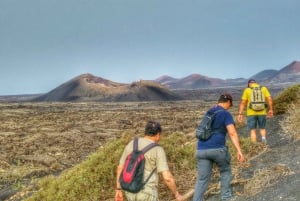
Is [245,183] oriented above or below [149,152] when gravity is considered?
below

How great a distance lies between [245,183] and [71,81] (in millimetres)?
113840

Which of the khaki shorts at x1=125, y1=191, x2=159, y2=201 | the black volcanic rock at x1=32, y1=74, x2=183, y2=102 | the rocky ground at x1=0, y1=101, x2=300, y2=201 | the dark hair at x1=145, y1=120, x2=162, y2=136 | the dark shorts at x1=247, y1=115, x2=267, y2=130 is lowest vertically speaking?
the rocky ground at x1=0, y1=101, x2=300, y2=201

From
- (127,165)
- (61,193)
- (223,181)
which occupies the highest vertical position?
(127,165)

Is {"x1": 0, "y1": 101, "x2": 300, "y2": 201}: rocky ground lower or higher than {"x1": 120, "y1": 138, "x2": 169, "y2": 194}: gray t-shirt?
lower

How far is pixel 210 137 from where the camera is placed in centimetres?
862

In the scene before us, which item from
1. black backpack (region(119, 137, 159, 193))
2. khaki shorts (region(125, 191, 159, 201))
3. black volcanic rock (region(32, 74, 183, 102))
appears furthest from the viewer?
black volcanic rock (region(32, 74, 183, 102))

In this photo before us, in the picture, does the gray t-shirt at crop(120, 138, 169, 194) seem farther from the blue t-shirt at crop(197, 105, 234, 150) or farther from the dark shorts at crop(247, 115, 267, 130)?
the dark shorts at crop(247, 115, 267, 130)

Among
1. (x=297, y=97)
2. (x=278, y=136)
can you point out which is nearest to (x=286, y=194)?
(x=278, y=136)

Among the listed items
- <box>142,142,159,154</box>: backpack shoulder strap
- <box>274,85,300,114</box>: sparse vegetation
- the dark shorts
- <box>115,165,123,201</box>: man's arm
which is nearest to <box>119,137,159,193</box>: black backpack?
<box>142,142,159,154</box>: backpack shoulder strap

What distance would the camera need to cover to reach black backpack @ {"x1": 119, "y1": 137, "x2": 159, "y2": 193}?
21.8 feet

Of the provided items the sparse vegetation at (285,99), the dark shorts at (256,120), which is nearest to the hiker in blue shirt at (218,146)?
the dark shorts at (256,120)

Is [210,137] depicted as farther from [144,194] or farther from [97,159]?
[97,159]

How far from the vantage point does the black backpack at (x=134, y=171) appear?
21.8 feet

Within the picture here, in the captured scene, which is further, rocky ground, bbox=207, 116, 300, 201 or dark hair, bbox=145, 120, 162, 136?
rocky ground, bbox=207, 116, 300, 201
